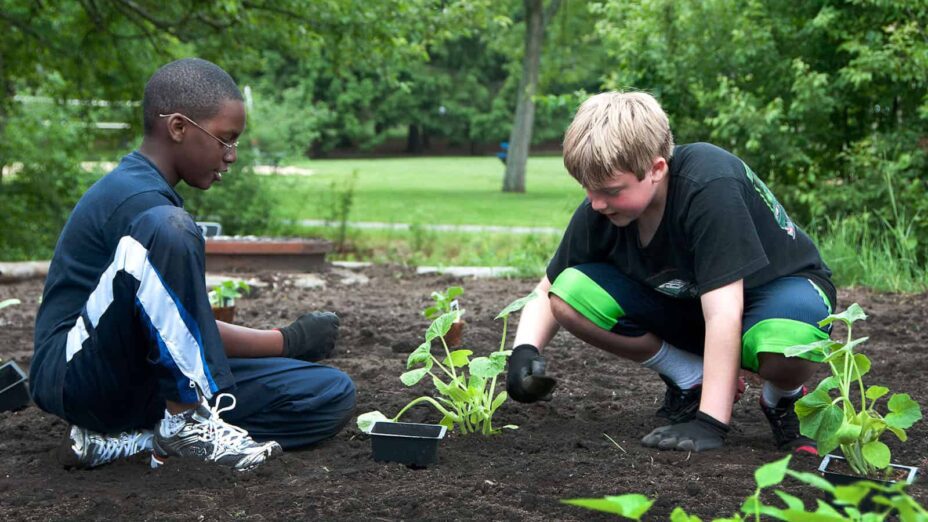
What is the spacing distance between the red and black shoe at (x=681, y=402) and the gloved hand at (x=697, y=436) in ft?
1.13

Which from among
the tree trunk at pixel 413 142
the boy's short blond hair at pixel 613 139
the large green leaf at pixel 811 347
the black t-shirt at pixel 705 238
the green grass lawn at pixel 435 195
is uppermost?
the boy's short blond hair at pixel 613 139

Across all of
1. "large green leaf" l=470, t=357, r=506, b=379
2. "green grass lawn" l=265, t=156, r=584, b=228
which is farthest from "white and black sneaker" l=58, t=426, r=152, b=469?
"green grass lawn" l=265, t=156, r=584, b=228

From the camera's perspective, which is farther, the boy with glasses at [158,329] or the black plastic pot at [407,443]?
the black plastic pot at [407,443]

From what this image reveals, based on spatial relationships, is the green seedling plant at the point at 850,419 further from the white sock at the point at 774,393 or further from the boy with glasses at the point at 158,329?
the boy with glasses at the point at 158,329

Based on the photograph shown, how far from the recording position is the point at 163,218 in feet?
9.11

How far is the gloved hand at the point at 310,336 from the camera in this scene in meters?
3.55

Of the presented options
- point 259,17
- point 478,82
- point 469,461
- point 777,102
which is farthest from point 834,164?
point 478,82

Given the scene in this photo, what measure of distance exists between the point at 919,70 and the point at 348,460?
18.7ft

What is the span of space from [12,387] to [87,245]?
3.16 feet

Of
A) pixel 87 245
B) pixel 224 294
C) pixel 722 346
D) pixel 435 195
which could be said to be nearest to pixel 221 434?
pixel 87 245

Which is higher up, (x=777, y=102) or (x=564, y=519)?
(x=777, y=102)

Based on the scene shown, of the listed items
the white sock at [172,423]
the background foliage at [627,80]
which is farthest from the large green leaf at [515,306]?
the background foliage at [627,80]

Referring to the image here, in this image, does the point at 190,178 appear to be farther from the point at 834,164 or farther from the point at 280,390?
the point at 834,164

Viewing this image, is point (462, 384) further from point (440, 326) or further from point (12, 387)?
point (12, 387)
